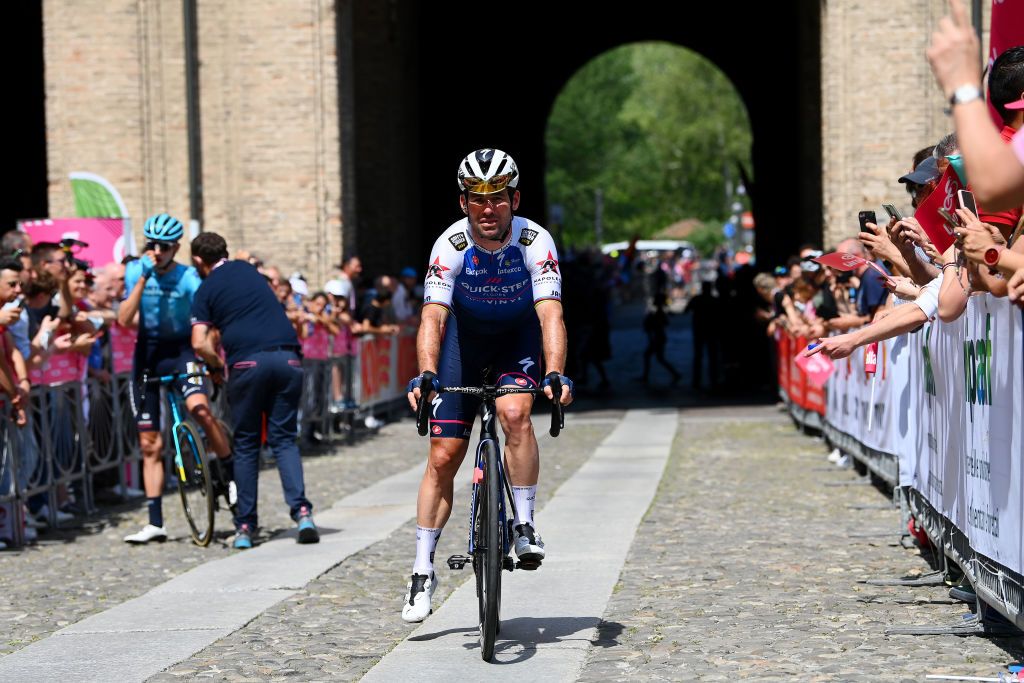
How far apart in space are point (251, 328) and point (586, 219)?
81627mm

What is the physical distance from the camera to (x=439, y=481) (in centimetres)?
676

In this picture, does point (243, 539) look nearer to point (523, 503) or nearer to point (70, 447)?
point (70, 447)

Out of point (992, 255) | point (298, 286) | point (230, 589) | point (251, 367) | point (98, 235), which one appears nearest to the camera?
point (992, 255)

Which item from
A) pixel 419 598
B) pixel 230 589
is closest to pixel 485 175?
pixel 419 598

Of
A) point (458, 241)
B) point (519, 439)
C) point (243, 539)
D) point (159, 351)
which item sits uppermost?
point (458, 241)

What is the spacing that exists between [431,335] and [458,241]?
0.40 m

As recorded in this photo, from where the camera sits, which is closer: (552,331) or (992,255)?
(992,255)

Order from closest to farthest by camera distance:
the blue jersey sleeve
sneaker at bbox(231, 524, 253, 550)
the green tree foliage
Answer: sneaker at bbox(231, 524, 253, 550), the blue jersey sleeve, the green tree foliage

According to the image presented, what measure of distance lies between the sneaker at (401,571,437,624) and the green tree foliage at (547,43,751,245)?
79926mm

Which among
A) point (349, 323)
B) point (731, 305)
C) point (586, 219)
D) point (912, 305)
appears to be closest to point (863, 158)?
point (731, 305)

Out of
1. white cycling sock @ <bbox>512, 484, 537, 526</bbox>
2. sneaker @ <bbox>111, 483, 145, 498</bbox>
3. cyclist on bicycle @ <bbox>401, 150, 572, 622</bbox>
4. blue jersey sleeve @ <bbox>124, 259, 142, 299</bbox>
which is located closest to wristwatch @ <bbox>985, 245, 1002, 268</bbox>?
cyclist on bicycle @ <bbox>401, 150, 572, 622</bbox>

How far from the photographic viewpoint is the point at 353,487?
520 inches

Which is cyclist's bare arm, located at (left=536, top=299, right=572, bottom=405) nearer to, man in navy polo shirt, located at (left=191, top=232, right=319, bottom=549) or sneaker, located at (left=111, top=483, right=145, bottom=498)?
man in navy polo shirt, located at (left=191, top=232, right=319, bottom=549)

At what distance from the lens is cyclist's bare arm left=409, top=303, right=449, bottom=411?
21.4 feet
